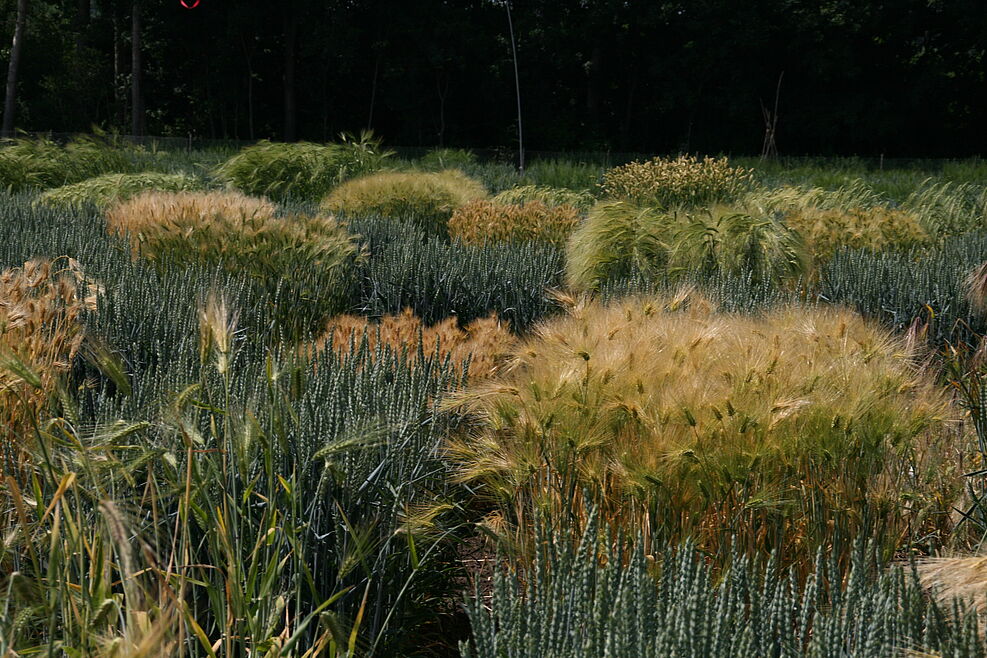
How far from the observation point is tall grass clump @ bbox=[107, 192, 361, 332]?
14.2ft

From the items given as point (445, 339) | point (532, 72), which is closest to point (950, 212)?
point (445, 339)

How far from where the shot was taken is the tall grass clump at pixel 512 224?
Answer: 6652mm

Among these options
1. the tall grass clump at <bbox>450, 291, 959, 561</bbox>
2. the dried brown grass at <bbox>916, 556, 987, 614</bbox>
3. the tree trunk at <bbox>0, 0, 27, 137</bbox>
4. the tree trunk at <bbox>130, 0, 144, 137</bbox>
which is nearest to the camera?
the dried brown grass at <bbox>916, 556, 987, 614</bbox>

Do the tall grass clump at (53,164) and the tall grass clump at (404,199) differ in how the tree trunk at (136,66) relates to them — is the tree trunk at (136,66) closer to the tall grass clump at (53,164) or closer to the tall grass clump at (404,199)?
the tall grass clump at (53,164)

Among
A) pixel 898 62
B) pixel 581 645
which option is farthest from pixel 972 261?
pixel 898 62

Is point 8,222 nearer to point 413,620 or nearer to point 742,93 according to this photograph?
point 413,620

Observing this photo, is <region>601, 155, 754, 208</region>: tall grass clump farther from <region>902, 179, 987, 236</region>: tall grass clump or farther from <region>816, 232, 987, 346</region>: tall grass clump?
<region>816, 232, 987, 346</region>: tall grass clump

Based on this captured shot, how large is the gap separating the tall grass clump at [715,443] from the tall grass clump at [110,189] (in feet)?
20.4

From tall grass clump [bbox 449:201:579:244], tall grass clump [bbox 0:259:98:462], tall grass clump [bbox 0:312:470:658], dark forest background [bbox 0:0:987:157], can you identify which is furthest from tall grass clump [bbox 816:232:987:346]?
dark forest background [bbox 0:0:987:157]

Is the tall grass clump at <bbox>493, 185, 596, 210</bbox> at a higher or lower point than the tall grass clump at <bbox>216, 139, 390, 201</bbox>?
lower

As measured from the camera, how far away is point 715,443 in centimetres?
206

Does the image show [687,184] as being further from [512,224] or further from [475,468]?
[475,468]

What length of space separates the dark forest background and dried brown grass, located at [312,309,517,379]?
2417 cm

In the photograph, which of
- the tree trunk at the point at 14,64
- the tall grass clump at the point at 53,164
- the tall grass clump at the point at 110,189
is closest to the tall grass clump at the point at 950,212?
the tall grass clump at the point at 110,189
